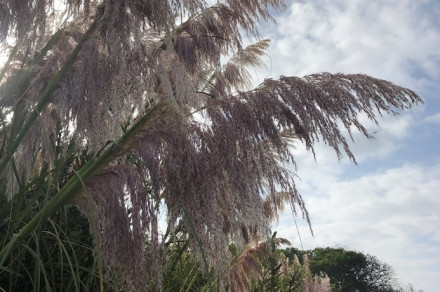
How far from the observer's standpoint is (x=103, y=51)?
7.95 ft

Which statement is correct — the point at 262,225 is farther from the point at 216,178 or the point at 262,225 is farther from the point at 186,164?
the point at 186,164

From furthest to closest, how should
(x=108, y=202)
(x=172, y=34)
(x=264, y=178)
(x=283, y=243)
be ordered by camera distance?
(x=283, y=243), (x=172, y=34), (x=264, y=178), (x=108, y=202)

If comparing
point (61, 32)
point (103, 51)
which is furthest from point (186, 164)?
point (61, 32)

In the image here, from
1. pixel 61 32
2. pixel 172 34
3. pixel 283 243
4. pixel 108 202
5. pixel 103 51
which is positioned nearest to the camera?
pixel 108 202

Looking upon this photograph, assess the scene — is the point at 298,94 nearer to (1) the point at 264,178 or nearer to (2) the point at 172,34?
(1) the point at 264,178

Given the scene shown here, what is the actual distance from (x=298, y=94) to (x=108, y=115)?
0.85 meters

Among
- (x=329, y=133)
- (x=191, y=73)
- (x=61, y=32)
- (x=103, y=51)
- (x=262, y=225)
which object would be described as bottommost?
(x=262, y=225)

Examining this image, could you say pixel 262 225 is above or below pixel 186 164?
below

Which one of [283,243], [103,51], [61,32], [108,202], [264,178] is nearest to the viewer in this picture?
[108,202]

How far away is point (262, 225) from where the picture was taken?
2.21m

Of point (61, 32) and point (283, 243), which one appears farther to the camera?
point (283, 243)

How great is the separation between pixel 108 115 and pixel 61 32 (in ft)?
3.14

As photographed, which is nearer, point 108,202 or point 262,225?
point 108,202

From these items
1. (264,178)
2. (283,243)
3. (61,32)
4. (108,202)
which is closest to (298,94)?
(264,178)
